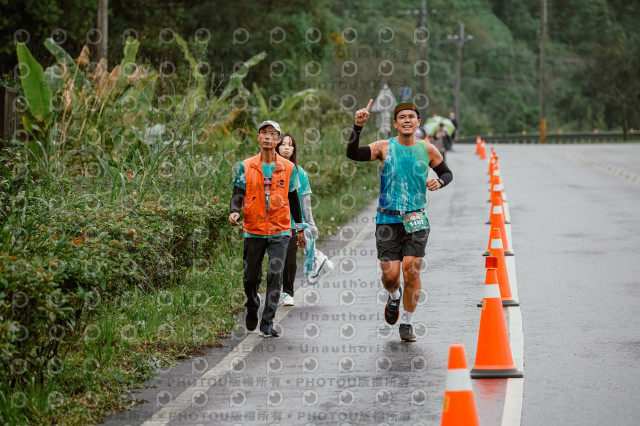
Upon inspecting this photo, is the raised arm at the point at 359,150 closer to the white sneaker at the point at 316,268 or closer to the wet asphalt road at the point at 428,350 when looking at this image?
the wet asphalt road at the point at 428,350

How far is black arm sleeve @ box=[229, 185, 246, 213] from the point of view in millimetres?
9852

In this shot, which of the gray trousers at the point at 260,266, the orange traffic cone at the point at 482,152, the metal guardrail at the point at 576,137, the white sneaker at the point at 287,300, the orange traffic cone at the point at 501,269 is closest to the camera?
the gray trousers at the point at 260,266

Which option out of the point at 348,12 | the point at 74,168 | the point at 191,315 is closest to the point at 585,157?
the point at 74,168

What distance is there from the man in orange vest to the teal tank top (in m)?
0.91

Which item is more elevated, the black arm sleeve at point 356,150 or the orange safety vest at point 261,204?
the black arm sleeve at point 356,150

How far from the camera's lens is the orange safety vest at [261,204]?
991cm

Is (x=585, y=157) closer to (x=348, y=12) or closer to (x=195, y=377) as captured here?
(x=195, y=377)

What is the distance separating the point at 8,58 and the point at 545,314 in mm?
23169

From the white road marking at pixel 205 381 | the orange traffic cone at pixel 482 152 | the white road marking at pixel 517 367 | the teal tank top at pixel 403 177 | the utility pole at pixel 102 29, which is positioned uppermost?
the utility pole at pixel 102 29

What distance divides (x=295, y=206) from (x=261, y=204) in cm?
52

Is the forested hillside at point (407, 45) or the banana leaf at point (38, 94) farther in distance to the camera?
the forested hillside at point (407, 45)

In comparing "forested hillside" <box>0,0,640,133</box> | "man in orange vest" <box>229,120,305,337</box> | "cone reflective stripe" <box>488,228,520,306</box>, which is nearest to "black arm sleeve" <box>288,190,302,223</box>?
"man in orange vest" <box>229,120,305,337</box>

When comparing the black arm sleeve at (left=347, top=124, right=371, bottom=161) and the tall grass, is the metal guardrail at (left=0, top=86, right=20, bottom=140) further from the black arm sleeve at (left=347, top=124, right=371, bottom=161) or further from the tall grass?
the black arm sleeve at (left=347, top=124, right=371, bottom=161)

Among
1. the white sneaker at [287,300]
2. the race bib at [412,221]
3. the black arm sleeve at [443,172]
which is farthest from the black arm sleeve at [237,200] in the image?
the white sneaker at [287,300]
